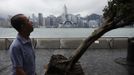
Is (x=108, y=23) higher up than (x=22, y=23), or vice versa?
(x=22, y=23)

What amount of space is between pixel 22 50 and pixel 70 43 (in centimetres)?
1538

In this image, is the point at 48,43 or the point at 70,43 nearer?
the point at 70,43

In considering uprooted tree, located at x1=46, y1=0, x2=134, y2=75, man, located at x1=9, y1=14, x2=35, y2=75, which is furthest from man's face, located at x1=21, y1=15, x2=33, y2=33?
uprooted tree, located at x1=46, y1=0, x2=134, y2=75

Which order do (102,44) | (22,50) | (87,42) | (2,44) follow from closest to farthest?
(22,50), (87,42), (2,44), (102,44)

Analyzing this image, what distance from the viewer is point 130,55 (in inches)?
485

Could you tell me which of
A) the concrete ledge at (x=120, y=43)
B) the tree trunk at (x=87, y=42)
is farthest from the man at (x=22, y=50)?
the concrete ledge at (x=120, y=43)

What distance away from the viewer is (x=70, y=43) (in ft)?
61.7

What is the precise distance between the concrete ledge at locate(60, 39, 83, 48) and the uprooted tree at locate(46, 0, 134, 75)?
882 centimetres

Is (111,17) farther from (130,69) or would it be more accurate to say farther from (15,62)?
(15,62)

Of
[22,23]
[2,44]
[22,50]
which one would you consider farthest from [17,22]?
[2,44]

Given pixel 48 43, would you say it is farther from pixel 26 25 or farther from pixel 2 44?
pixel 26 25

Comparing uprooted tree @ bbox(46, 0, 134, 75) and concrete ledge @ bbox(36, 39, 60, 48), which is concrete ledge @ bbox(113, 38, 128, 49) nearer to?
concrete ledge @ bbox(36, 39, 60, 48)

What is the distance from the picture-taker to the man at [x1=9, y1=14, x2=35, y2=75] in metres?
3.39

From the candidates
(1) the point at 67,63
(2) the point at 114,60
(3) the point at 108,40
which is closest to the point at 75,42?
(3) the point at 108,40
